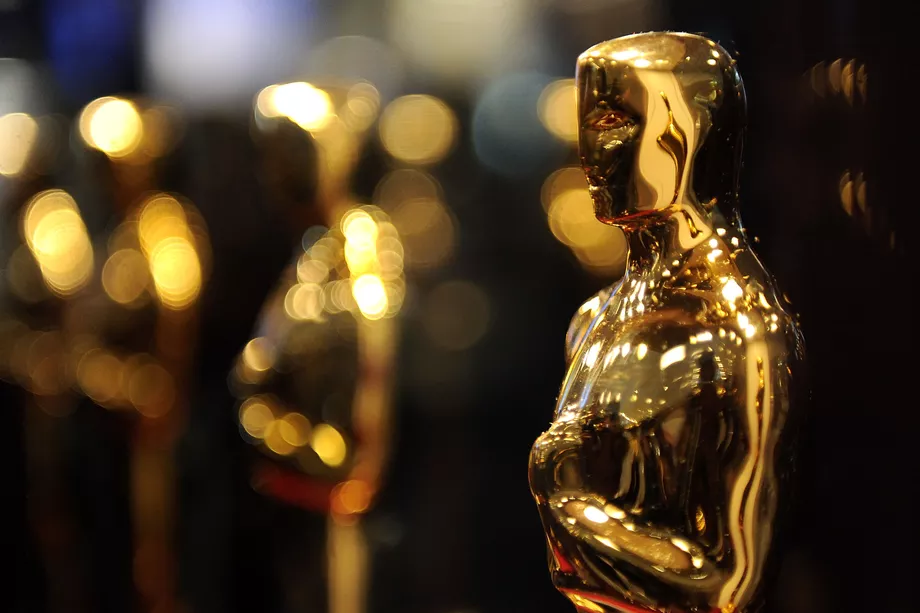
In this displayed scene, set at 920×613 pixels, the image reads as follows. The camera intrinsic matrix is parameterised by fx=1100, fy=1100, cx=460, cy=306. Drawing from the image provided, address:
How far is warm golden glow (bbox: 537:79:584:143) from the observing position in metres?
1.31

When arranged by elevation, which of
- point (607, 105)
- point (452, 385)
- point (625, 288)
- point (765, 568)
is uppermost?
point (607, 105)

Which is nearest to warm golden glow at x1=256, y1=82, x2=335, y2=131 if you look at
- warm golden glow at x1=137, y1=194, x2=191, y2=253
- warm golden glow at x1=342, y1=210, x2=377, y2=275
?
warm golden glow at x1=342, y1=210, x2=377, y2=275

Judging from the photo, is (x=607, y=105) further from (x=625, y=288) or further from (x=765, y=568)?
(x=765, y=568)

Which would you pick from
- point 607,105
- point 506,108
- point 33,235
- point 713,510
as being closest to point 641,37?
point 607,105

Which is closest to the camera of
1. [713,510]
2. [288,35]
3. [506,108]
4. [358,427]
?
[713,510]

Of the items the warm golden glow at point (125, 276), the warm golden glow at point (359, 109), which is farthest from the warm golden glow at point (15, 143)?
the warm golden glow at point (359, 109)

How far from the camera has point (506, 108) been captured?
1456mm

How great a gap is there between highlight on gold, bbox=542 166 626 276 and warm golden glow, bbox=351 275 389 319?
0.25 m

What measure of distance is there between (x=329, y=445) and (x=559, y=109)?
1.69 ft

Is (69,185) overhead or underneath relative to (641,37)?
underneath

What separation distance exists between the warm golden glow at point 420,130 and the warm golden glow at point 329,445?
0.53 m

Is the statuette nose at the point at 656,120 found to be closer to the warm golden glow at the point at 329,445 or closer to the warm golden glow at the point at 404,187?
the warm golden glow at the point at 329,445

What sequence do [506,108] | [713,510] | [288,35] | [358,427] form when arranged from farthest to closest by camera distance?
1. [288,35]
2. [506,108]
3. [358,427]
4. [713,510]

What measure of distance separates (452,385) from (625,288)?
873 mm
